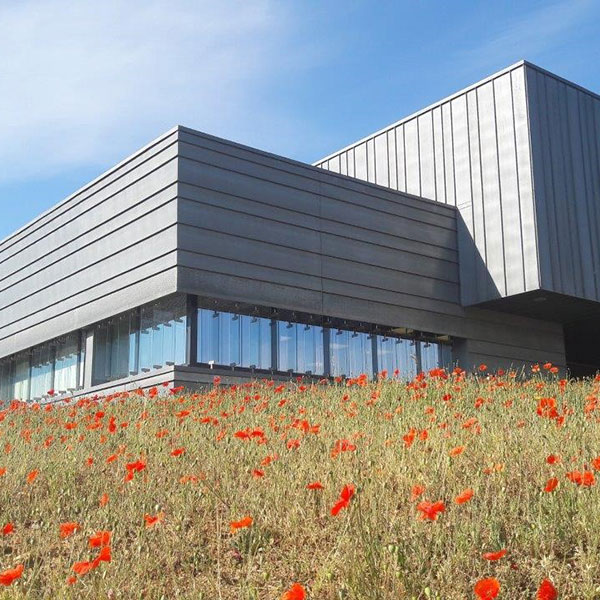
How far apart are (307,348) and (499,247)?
6.16m

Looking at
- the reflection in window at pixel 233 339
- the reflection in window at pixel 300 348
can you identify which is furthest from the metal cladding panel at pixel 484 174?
the reflection in window at pixel 233 339

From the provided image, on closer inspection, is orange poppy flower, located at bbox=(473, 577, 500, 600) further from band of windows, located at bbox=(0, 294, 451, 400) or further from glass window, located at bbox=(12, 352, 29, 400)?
glass window, located at bbox=(12, 352, 29, 400)

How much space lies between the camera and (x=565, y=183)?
75.3ft

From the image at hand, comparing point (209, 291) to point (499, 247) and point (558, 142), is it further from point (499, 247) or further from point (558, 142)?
point (558, 142)

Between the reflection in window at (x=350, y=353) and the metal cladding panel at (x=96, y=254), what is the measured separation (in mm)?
5014

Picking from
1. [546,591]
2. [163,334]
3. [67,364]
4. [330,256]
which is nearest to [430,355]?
[330,256]

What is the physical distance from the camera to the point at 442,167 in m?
24.9

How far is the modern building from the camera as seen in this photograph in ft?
64.5

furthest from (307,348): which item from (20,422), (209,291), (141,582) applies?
(141,582)

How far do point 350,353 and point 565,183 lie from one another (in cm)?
761

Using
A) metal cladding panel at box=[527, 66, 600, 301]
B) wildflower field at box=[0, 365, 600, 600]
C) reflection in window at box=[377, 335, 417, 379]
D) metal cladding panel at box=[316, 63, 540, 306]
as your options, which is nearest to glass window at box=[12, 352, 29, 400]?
reflection in window at box=[377, 335, 417, 379]

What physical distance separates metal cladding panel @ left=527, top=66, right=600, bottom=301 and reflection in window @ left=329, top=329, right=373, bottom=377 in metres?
4.94

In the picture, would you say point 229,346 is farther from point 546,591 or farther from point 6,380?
point 546,591

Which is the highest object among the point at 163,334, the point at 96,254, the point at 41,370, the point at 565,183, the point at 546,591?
the point at 565,183
